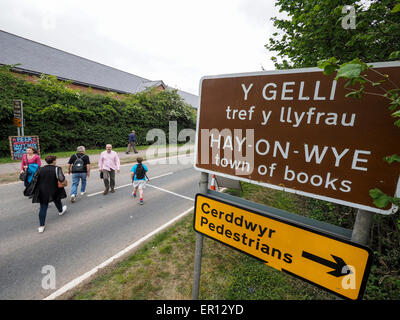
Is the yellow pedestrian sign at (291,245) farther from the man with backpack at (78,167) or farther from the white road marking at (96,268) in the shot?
the man with backpack at (78,167)

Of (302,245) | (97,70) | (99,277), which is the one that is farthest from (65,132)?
(97,70)

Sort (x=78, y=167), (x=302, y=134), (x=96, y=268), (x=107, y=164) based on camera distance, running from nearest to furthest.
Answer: (x=302, y=134) < (x=96, y=268) < (x=78, y=167) < (x=107, y=164)

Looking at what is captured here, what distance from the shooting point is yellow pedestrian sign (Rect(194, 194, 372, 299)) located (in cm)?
108

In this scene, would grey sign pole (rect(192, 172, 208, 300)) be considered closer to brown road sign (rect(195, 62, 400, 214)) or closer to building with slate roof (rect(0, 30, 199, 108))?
brown road sign (rect(195, 62, 400, 214))

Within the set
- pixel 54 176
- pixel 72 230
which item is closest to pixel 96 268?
pixel 72 230

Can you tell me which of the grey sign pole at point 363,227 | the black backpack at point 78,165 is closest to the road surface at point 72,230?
the black backpack at point 78,165

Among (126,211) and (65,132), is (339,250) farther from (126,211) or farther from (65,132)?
(65,132)

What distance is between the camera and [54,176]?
4.68 meters

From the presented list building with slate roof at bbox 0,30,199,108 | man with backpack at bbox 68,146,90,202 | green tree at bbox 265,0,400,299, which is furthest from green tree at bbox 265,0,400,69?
building with slate roof at bbox 0,30,199,108

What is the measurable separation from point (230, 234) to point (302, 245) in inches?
21.3

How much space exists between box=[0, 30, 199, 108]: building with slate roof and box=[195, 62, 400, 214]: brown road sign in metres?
18.4

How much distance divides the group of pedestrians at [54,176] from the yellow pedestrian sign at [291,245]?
15.7 ft

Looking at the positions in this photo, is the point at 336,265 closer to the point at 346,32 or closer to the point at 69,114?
the point at 346,32

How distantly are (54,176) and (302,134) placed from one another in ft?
18.5
